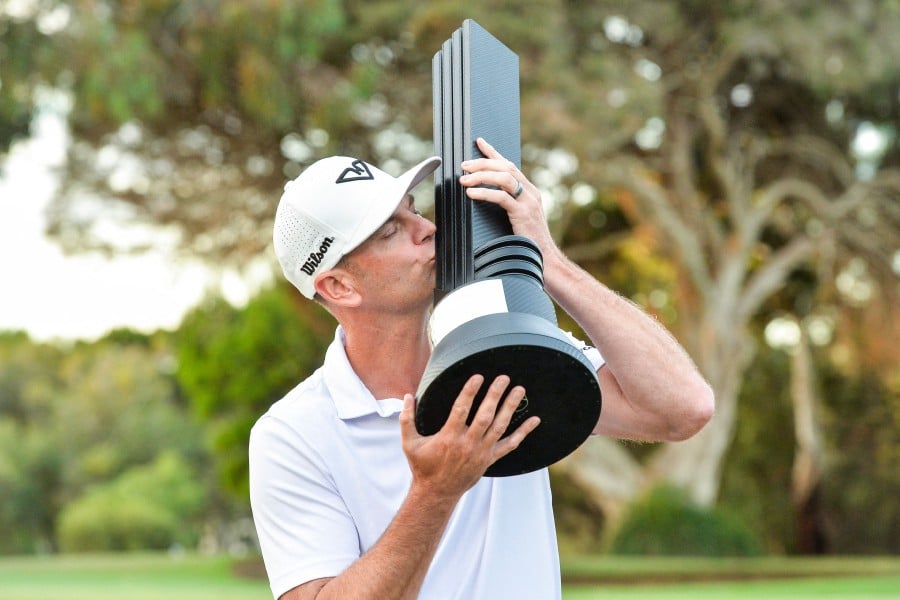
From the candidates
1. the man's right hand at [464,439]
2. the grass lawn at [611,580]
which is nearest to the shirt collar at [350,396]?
the man's right hand at [464,439]

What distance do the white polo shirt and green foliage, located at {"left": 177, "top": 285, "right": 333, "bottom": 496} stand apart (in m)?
22.0

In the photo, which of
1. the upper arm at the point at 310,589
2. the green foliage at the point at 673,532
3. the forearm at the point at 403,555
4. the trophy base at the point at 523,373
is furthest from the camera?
the green foliage at the point at 673,532

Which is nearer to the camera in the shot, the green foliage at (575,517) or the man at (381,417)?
the man at (381,417)

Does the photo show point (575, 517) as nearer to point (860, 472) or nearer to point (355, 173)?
point (860, 472)

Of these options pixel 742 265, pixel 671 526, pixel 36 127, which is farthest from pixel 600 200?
pixel 36 127

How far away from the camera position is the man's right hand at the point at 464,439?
1.75 meters

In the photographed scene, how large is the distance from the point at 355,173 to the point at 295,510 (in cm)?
63

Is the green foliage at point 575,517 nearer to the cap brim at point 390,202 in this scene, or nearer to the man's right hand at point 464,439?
the cap brim at point 390,202

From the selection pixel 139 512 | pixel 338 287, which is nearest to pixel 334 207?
pixel 338 287

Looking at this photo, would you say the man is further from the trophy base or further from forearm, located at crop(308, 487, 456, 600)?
the trophy base

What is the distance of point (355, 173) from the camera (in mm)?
2234

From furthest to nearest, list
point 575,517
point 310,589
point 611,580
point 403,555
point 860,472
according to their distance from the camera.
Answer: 1. point 575,517
2. point 860,472
3. point 611,580
4. point 310,589
5. point 403,555

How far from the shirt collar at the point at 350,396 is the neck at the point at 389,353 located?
35mm

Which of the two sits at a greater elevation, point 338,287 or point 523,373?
point 338,287
